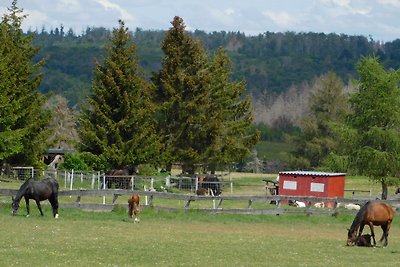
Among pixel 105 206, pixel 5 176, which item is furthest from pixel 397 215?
pixel 5 176

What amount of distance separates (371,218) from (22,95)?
114 ft

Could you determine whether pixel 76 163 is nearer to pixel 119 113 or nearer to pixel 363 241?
pixel 119 113

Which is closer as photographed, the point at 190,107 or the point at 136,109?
the point at 136,109

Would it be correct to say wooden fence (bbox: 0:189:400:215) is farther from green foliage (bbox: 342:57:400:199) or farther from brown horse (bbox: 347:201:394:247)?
green foliage (bbox: 342:57:400:199)

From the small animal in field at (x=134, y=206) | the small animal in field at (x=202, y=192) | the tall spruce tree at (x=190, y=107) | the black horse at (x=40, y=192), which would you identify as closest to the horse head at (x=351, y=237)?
the small animal in field at (x=134, y=206)

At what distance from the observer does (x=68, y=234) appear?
2338cm

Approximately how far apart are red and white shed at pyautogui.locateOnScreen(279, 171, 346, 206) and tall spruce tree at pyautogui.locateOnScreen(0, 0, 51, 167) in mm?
17375

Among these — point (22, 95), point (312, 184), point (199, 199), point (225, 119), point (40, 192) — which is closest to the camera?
point (40, 192)

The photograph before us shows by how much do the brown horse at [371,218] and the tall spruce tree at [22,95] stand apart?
95.6ft

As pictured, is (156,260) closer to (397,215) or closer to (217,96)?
(397,215)

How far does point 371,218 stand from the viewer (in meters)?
23.6

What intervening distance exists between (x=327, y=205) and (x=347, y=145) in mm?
9751

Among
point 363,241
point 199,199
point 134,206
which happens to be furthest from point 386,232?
point 199,199

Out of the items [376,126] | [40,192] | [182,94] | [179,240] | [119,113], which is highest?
[182,94]
